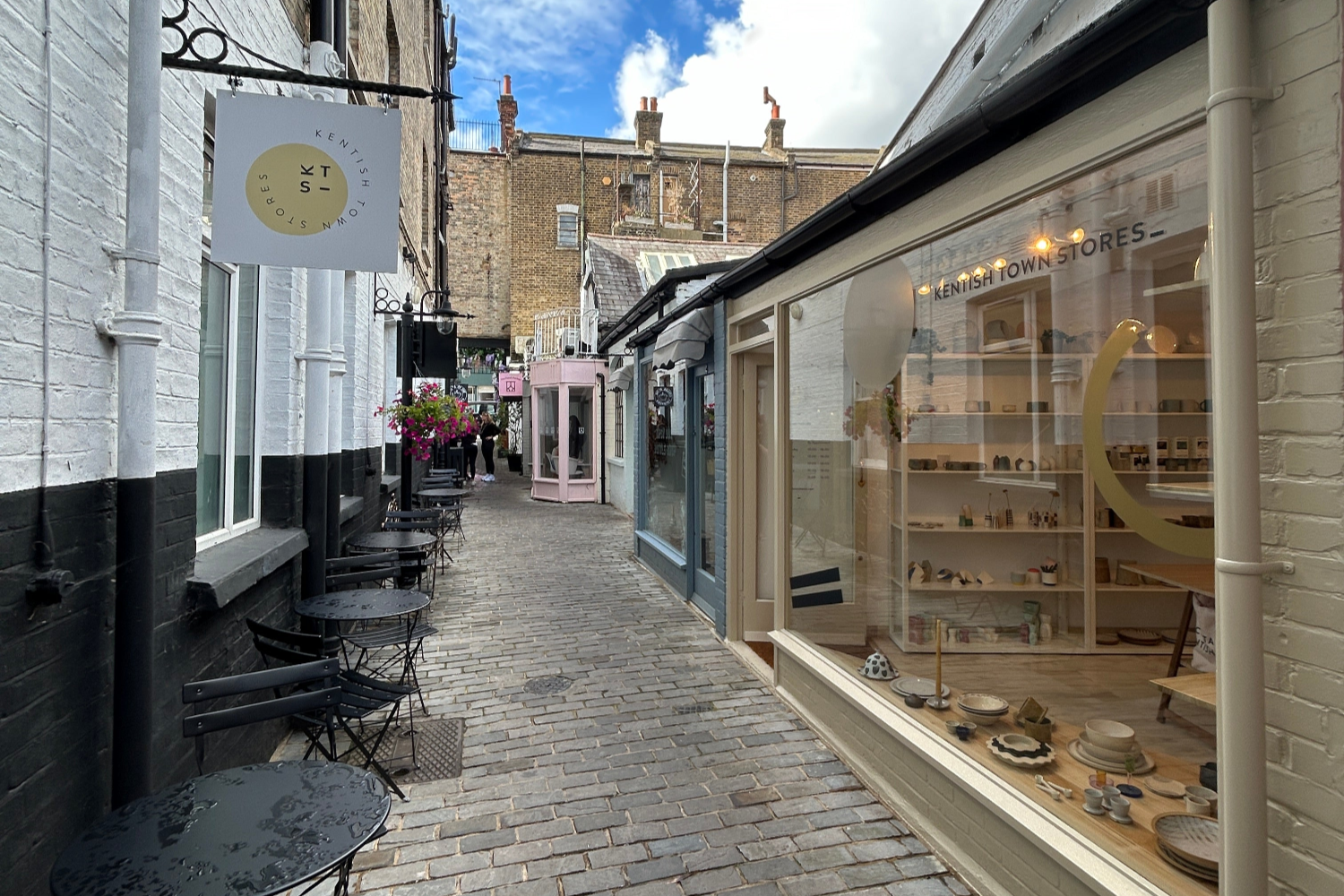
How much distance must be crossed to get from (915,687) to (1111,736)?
93 cm

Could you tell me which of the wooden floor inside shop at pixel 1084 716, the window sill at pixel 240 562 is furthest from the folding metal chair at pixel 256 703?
the wooden floor inside shop at pixel 1084 716

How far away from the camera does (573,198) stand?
86.5 feet

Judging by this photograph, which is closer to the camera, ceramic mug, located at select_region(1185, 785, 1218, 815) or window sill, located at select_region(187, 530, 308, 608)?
ceramic mug, located at select_region(1185, 785, 1218, 815)

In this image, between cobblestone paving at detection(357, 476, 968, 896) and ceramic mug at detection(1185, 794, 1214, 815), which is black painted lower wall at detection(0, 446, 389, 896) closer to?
cobblestone paving at detection(357, 476, 968, 896)

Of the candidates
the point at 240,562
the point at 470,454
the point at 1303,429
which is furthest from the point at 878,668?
the point at 470,454

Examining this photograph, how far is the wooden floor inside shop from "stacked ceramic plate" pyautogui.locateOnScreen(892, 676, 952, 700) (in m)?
0.04

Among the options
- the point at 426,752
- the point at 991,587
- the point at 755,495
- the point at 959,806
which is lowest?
the point at 426,752

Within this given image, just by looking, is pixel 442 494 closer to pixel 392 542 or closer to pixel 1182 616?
pixel 392 542

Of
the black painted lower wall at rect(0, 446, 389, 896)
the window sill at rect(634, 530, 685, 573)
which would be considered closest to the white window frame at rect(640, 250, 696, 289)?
the window sill at rect(634, 530, 685, 573)

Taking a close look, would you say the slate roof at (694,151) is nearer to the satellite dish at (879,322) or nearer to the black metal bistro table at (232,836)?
the satellite dish at (879,322)

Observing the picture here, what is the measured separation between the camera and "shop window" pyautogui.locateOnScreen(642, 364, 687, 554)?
315 inches

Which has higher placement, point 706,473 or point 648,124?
point 648,124

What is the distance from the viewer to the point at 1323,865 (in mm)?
1712

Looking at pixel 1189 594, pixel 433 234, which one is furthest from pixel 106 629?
pixel 433 234
